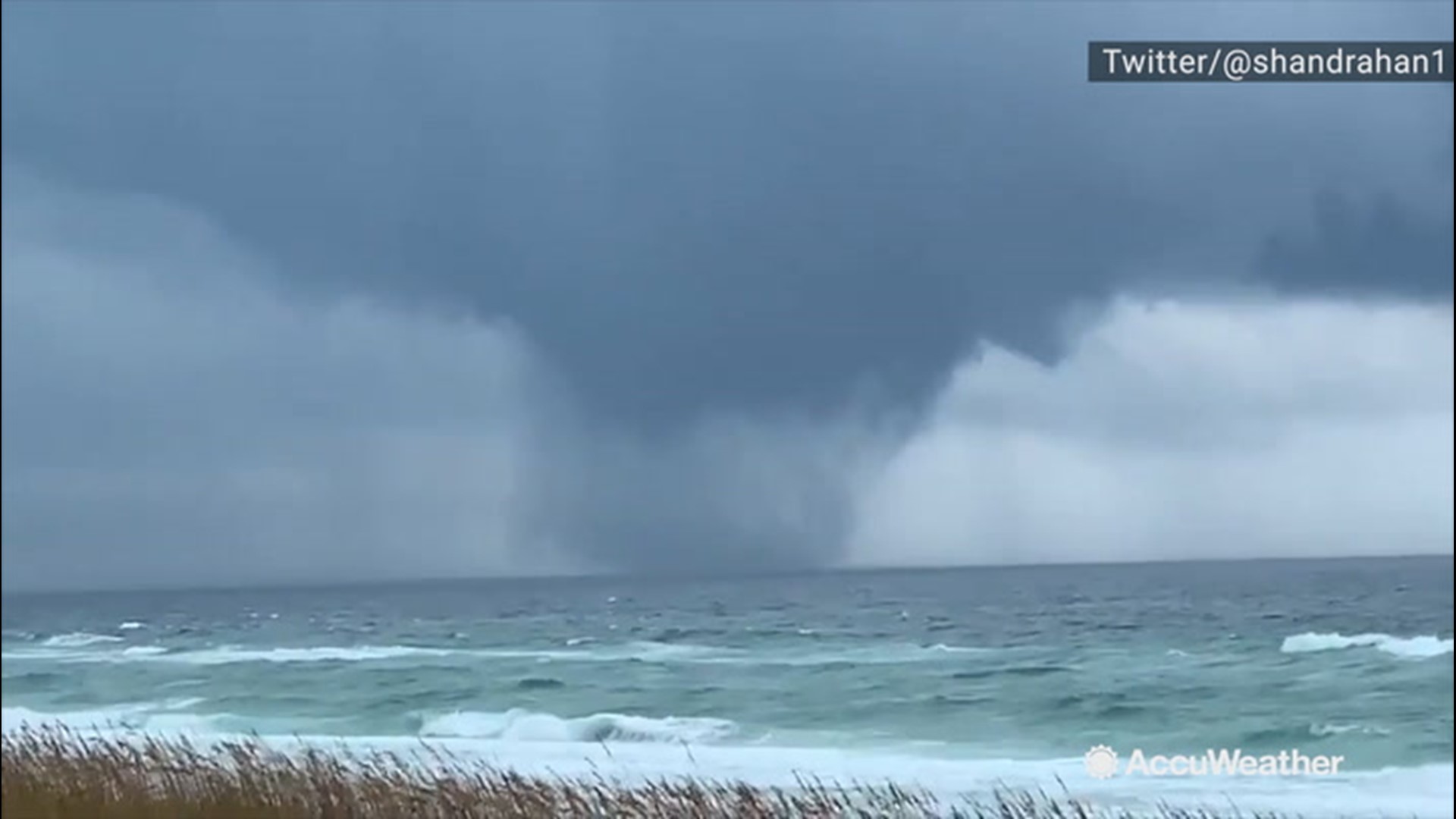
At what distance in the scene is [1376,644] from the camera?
40.5 m

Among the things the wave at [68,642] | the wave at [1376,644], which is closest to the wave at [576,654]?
the wave at [68,642]

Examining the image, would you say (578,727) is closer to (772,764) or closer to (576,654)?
(772,764)

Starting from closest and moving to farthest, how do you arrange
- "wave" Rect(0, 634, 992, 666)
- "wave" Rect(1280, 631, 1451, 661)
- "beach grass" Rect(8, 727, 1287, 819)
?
"beach grass" Rect(8, 727, 1287, 819), "wave" Rect(1280, 631, 1451, 661), "wave" Rect(0, 634, 992, 666)

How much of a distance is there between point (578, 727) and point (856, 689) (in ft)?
34.6

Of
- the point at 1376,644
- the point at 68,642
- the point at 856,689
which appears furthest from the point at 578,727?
the point at 1376,644

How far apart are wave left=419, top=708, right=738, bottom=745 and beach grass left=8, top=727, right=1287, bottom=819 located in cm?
1165

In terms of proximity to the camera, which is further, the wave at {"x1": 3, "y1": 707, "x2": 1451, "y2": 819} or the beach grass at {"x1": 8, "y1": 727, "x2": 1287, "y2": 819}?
the wave at {"x1": 3, "y1": 707, "x2": 1451, "y2": 819}

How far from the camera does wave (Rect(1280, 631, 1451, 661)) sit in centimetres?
3766

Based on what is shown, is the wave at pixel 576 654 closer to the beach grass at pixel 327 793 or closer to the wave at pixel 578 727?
the wave at pixel 578 727

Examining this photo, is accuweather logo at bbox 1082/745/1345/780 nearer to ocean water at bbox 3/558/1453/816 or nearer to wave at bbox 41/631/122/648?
ocean water at bbox 3/558/1453/816

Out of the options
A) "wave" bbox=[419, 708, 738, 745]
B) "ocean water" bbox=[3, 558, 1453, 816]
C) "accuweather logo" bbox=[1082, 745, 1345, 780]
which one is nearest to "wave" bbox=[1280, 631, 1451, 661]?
"ocean water" bbox=[3, 558, 1453, 816]

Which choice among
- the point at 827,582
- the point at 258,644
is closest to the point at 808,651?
the point at 258,644

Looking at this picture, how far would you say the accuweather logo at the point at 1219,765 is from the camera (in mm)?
18328

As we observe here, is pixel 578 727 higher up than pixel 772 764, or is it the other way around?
pixel 578 727
